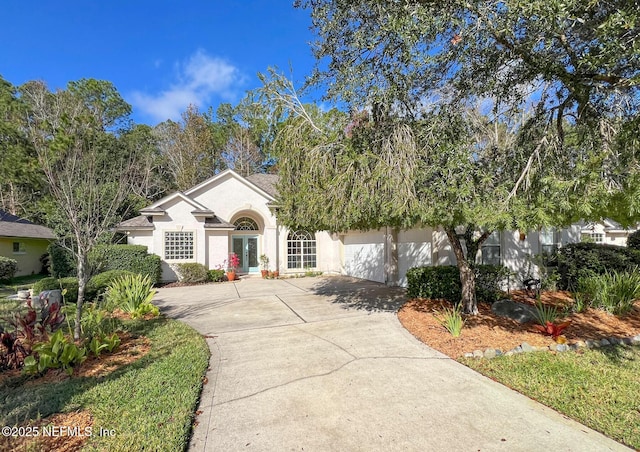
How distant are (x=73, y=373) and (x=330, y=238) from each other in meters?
15.9

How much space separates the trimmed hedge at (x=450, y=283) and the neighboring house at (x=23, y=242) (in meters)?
21.3

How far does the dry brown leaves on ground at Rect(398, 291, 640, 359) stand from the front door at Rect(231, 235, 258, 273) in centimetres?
1238

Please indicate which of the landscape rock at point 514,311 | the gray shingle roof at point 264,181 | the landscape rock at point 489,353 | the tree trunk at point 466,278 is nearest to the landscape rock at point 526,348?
the landscape rock at point 489,353

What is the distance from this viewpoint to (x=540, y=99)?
22.6 feet

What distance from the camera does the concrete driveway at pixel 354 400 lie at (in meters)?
3.35

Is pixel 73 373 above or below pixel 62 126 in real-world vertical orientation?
below

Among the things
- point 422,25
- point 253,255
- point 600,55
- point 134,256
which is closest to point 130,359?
point 422,25

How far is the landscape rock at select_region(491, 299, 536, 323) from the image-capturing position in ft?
25.3

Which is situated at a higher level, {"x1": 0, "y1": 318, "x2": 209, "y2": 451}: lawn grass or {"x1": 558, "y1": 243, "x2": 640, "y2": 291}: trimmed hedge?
{"x1": 558, "y1": 243, "x2": 640, "y2": 291}: trimmed hedge

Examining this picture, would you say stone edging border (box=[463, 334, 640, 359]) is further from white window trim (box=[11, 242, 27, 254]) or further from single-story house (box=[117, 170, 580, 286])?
white window trim (box=[11, 242, 27, 254])

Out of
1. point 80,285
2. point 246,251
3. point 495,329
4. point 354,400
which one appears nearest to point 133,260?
point 246,251

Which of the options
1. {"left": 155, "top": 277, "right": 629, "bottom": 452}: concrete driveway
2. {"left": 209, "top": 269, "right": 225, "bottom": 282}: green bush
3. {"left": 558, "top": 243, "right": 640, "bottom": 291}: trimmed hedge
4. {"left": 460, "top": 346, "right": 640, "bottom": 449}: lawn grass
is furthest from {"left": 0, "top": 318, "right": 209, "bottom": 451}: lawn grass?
{"left": 558, "top": 243, "right": 640, "bottom": 291}: trimmed hedge

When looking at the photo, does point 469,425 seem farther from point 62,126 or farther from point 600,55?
point 62,126

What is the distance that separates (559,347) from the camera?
19.6ft
